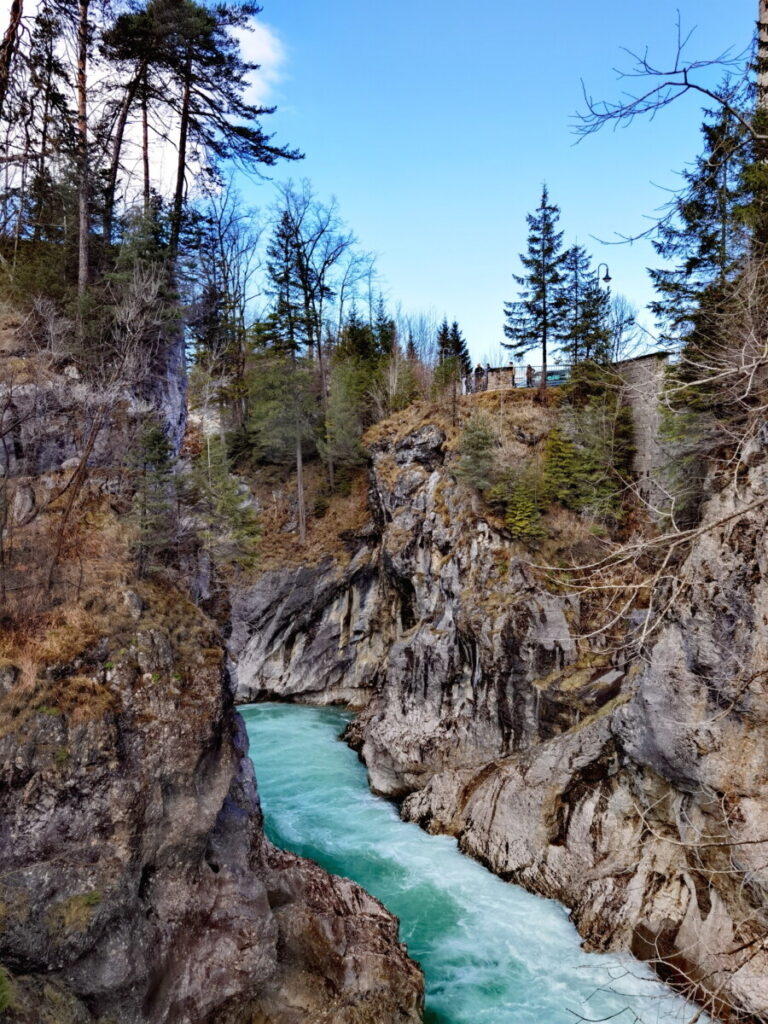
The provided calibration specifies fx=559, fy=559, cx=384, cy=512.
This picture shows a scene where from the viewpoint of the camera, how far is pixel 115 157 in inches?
599

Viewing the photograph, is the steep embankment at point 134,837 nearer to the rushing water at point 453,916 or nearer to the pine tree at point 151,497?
the pine tree at point 151,497

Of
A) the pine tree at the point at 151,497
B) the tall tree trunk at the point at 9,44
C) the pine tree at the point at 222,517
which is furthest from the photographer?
the pine tree at the point at 222,517

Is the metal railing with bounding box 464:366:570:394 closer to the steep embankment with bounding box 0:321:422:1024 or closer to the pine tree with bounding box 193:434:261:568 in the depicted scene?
the pine tree with bounding box 193:434:261:568

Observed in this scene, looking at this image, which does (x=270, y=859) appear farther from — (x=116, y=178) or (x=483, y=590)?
(x=116, y=178)

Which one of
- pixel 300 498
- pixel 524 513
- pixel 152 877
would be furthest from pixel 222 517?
pixel 300 498

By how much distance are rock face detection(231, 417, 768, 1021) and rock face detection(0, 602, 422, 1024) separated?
175 inches

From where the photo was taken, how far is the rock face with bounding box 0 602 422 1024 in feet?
22.1

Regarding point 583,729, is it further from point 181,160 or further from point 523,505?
point 181,160

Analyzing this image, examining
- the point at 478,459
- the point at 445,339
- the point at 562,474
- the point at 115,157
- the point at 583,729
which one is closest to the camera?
the point at 583,729

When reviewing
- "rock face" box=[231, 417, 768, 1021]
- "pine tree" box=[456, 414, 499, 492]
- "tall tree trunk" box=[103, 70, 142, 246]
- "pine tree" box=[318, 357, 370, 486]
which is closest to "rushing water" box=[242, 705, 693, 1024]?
"rock face" box=[231, 417, 768, 1021]

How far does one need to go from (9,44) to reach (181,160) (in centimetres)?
1068

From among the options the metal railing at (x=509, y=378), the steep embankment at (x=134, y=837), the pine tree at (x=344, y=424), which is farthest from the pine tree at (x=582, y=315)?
the steep embankment at (x=134, y=837)

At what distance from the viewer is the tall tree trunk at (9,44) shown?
703 cm

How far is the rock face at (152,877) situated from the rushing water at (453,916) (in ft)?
5.58
